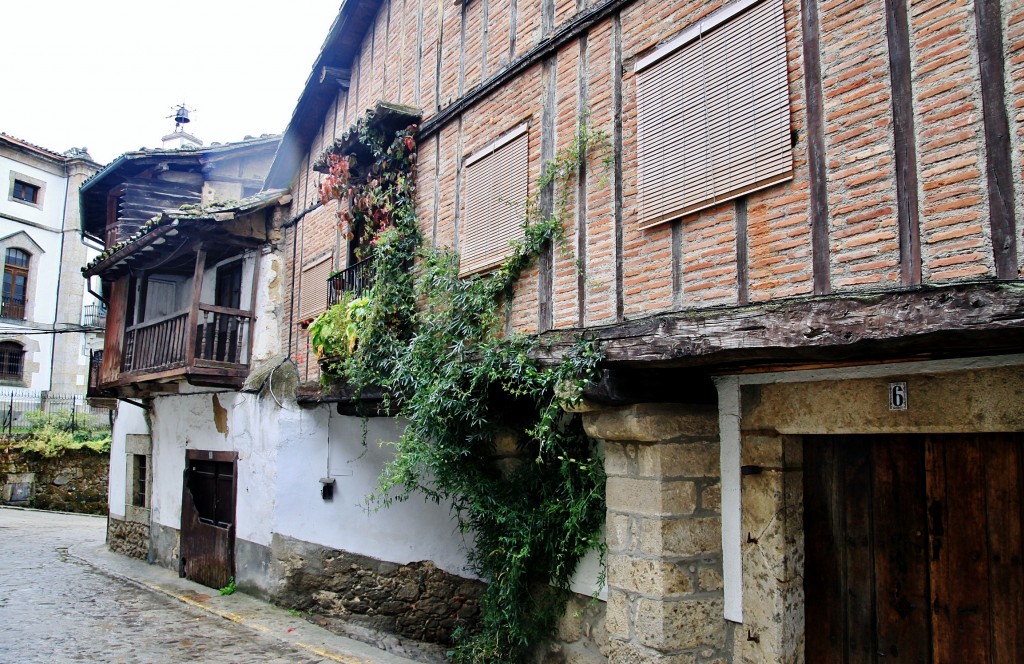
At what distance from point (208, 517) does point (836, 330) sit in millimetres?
9928

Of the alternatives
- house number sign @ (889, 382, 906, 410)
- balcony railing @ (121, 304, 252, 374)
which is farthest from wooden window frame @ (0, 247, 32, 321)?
house number sign @ (889, 382, 906, 410)

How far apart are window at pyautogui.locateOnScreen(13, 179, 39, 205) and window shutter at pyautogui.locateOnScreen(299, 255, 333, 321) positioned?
22.5 m

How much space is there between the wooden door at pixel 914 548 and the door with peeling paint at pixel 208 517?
787cm

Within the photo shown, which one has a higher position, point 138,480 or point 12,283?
point 12,283

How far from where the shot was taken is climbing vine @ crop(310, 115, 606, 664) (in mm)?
4902

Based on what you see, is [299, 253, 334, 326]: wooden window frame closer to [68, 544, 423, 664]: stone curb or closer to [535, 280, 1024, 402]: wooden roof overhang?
[68, 544, 423, 664]: stone curb

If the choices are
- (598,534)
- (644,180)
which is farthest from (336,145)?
(598,534)

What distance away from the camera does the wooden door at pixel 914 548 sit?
3.34 meters

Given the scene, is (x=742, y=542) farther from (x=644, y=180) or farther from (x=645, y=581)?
(x=644, y=180)

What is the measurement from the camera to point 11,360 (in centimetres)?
2506

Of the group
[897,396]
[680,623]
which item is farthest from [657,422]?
[897,396]

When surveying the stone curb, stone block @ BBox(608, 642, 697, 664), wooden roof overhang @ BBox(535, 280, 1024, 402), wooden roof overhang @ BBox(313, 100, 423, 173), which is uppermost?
wooden roof overhang @ BBox(313, 100, 423, 173)

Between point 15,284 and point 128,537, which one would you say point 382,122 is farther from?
point 15,284

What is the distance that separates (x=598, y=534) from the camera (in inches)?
192
